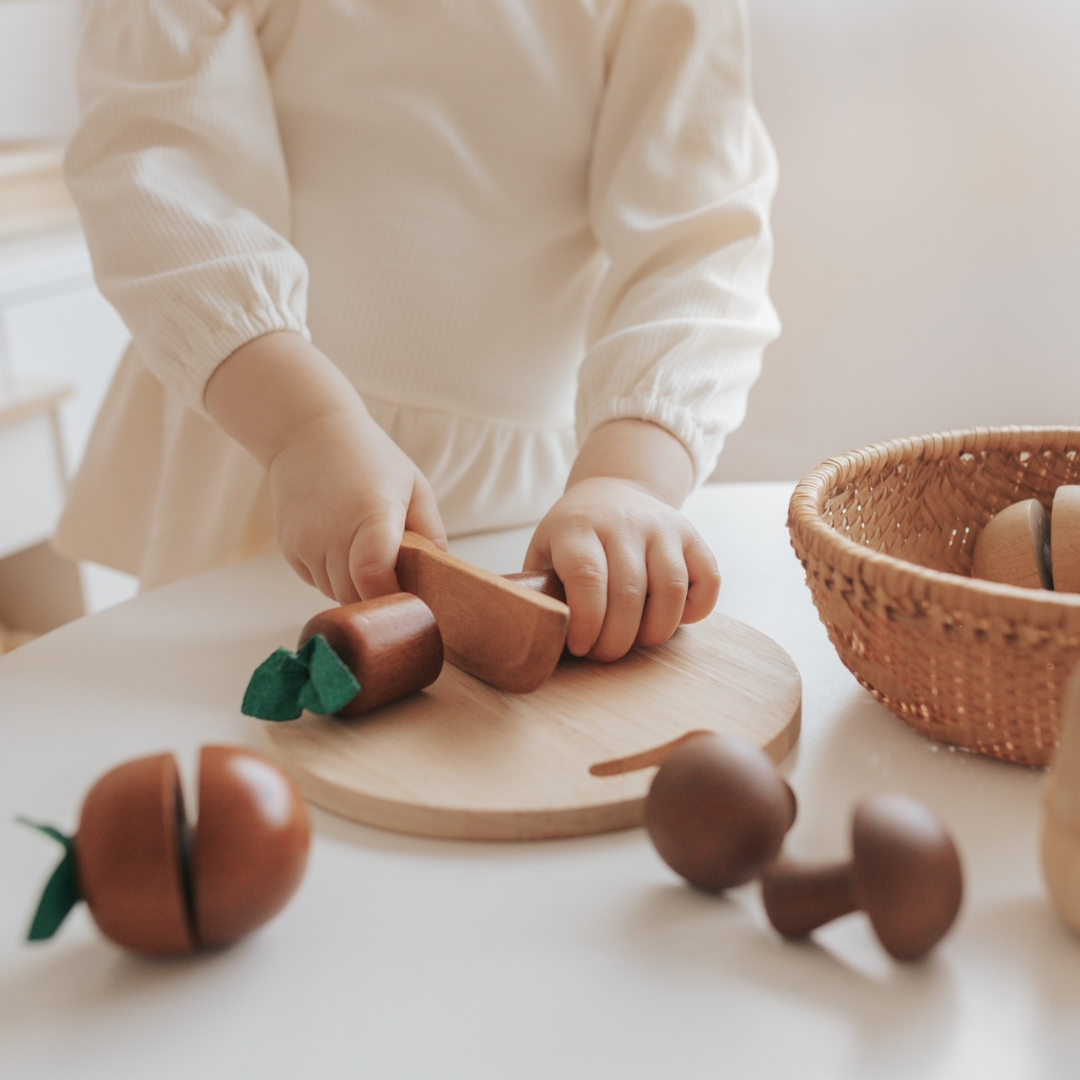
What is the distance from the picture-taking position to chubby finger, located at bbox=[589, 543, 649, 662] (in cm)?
54

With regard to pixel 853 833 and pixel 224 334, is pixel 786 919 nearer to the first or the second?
pixel 853 833

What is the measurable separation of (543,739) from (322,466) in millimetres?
208

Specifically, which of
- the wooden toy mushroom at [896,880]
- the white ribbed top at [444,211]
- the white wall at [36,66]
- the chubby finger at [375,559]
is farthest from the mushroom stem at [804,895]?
the white wall at [36,66]

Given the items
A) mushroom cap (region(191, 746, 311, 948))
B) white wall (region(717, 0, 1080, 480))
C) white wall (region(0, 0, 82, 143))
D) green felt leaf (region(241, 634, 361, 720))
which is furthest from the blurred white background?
white wall (region(0, 0, 82, 143))

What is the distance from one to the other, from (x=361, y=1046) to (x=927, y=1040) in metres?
0.15

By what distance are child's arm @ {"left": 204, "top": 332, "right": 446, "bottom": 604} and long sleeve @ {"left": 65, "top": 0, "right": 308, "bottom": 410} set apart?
3 cm

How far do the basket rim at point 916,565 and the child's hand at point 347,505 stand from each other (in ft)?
0.61

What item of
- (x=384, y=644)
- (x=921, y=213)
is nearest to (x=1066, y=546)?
(x=384, y=644)

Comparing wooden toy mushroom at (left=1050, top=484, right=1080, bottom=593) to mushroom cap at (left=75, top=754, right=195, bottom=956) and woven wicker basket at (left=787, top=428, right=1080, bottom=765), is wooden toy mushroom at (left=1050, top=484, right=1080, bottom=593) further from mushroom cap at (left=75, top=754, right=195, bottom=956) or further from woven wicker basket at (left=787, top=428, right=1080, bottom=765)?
mushroom cap at (left=75, top=754, right=195, bottom=956)

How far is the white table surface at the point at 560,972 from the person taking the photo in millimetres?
322

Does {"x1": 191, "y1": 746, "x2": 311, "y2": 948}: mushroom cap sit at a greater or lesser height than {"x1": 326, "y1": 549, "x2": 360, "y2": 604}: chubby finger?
greater

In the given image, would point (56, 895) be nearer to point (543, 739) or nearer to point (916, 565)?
point (543, 739)

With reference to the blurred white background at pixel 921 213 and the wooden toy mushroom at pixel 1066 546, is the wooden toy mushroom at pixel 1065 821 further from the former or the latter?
the blurred white background at pixel 921 213

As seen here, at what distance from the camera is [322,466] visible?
610 millimetres
